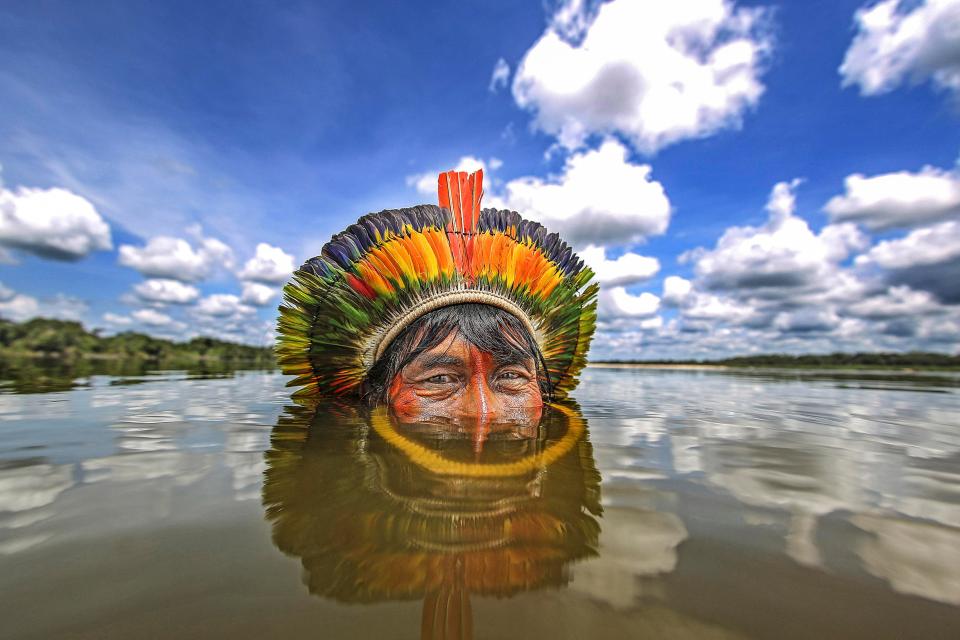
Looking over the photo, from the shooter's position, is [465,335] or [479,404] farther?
[465,335]

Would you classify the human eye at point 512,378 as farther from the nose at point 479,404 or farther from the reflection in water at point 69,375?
the reflection in water at point 69,375

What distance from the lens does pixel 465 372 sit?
132 inches

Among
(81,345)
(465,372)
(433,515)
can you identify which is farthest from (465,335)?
(81,345)

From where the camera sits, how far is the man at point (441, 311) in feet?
11.0

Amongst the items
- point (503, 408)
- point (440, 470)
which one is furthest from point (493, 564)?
point (503, 408)

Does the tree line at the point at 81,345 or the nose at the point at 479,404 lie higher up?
the tree line at the point at 81,345

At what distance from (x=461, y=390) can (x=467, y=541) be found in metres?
2.10

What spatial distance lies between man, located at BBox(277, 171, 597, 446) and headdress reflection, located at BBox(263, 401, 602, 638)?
76 centimetres

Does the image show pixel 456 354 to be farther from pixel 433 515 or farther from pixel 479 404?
pixel 433 515

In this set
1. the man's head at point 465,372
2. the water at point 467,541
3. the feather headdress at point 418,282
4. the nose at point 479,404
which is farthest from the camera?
the feather headdress at point 418,282

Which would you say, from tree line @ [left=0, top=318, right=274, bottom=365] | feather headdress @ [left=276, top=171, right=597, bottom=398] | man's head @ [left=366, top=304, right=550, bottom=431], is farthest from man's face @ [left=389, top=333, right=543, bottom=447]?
tree line @ [left=0, top=318, right=274, bottom=365]

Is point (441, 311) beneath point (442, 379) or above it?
above

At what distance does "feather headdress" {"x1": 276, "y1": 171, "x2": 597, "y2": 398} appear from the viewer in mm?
3613

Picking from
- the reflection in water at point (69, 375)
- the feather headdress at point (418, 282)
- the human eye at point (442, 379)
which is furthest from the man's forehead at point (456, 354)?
the reflection in water at point (69, 375)
